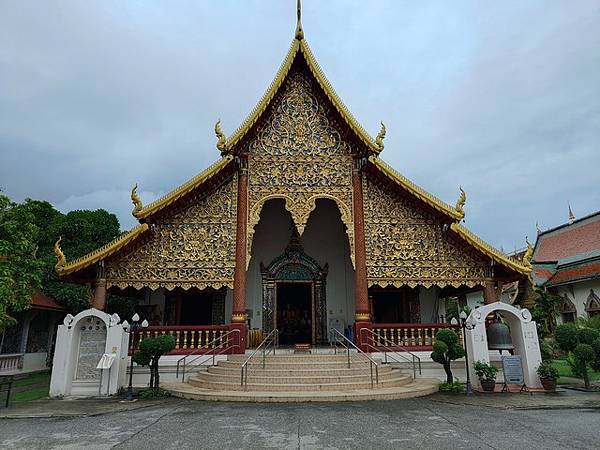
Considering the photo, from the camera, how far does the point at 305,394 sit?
7438mm

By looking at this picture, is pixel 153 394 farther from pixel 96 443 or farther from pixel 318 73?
pixel 318 73

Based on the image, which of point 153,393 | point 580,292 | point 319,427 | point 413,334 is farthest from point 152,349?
point 580,292

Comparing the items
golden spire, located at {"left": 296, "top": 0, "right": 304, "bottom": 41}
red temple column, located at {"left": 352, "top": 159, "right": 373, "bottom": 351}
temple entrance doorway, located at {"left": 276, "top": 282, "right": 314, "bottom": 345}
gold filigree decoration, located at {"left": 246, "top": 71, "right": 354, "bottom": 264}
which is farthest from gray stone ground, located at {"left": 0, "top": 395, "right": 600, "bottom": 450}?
golden spire, located at {"left": 296, "top": 0, "right": 304, "bottom": 41}

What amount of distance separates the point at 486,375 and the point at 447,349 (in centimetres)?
94

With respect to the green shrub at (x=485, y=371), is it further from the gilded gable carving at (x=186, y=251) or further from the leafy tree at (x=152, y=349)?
the leafy tree at (x=152, y=349)

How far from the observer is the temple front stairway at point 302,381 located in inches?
295

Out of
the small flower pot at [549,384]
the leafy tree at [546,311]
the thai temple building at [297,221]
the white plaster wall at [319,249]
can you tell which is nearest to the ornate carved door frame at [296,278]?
the white plaster wall at [319,249]

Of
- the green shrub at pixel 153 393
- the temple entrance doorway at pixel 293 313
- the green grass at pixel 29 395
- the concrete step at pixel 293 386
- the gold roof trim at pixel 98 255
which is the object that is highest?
the gold roof trim at pixel 98 255

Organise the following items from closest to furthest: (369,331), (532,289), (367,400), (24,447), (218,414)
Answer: (24,447), (218,414), (367,400), (369,331), (532,289)

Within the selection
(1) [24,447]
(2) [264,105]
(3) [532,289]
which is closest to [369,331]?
(2) [264,105]

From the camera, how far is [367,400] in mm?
7461

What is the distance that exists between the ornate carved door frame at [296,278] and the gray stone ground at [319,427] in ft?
19.9

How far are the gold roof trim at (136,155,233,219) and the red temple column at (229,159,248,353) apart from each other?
64 centimetres

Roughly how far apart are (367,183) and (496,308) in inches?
179
